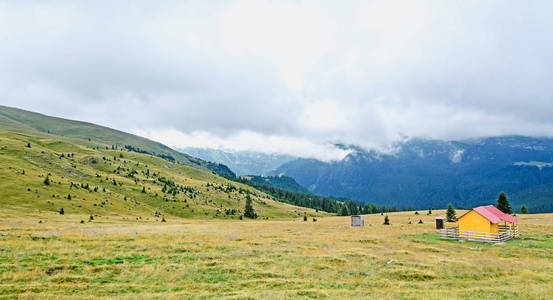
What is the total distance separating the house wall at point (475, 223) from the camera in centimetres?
3897

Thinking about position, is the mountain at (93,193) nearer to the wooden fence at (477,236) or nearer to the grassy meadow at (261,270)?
the grassy meadow at (261,270)

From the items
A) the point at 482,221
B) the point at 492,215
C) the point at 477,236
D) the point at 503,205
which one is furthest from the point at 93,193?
the point at 503,205

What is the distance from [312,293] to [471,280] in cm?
1308

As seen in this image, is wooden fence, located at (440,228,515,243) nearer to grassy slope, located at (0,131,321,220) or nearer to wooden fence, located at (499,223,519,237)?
wooden fence, located at (499,223,519,237)

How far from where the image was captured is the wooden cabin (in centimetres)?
3856

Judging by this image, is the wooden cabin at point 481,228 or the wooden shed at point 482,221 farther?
the wooden shed at point 482,221

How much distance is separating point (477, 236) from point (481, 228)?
1.35 meters

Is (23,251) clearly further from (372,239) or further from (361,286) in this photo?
(372,239)

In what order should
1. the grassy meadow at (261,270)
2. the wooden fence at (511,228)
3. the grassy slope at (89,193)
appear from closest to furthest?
the grassy meadow at (261,270)
the wooden fence at (511,228)
the grassy slope at (89,193)

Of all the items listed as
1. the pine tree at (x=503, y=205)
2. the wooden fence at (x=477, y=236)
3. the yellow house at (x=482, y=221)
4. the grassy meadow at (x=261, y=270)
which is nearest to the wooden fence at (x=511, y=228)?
the yellow house at (x=482, y=221)

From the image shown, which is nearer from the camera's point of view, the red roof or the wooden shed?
the wooden shed

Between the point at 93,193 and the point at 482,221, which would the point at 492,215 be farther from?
the point at 93,193

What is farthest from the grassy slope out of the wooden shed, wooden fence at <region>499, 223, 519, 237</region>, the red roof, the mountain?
wooden fence at <region>499, 223, 519, 237</region>

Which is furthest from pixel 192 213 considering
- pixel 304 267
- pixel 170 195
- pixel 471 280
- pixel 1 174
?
pixel 471 280
